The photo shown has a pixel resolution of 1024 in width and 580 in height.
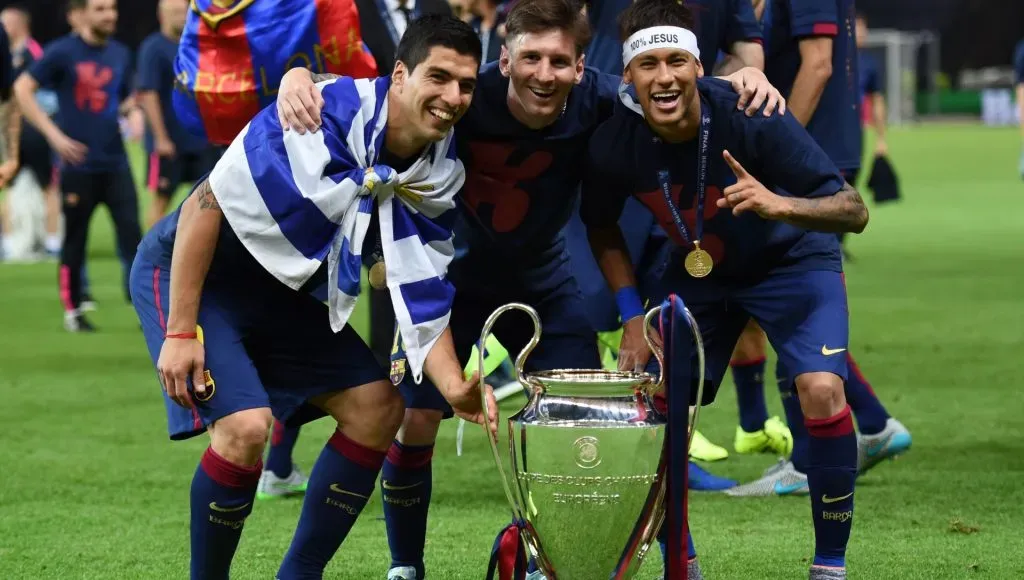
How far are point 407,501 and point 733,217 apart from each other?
1.16 meters

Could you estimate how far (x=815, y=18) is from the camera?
5.53 m

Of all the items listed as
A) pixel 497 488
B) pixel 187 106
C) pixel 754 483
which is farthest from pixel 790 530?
pixel 187 106

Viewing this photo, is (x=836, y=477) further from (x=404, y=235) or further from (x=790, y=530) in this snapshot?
(x=404, y=235)

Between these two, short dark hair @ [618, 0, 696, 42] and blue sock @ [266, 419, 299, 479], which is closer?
short dark hair @ [618, 0, 696, 42]

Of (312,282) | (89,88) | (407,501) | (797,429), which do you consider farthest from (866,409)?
(89,88)

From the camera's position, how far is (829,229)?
162 inches

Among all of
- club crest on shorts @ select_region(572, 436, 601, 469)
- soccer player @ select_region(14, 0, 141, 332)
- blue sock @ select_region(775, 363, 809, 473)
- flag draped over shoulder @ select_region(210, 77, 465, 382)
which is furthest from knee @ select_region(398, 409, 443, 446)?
soccer player @ select_region(14, 0, 141, 332)

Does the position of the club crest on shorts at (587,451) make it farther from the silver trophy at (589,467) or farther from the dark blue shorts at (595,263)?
the dark blue shorts at (595,263)

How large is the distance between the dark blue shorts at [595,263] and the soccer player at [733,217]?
Result: 4.38ft

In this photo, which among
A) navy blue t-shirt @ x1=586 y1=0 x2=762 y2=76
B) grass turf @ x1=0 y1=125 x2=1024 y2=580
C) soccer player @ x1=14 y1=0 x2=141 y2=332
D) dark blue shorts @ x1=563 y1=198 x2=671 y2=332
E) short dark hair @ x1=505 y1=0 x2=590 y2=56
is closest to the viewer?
short dark hair @ x1=505 y1=0 x2=590 y2=56

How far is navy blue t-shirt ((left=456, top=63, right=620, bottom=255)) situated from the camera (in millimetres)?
4289

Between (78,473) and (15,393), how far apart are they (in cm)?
207

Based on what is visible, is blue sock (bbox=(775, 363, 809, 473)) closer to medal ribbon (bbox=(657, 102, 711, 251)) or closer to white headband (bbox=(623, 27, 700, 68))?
medal ribbon (bbox=(657, 102, 711, 251))

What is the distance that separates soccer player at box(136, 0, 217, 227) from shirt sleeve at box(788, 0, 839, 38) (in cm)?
582
